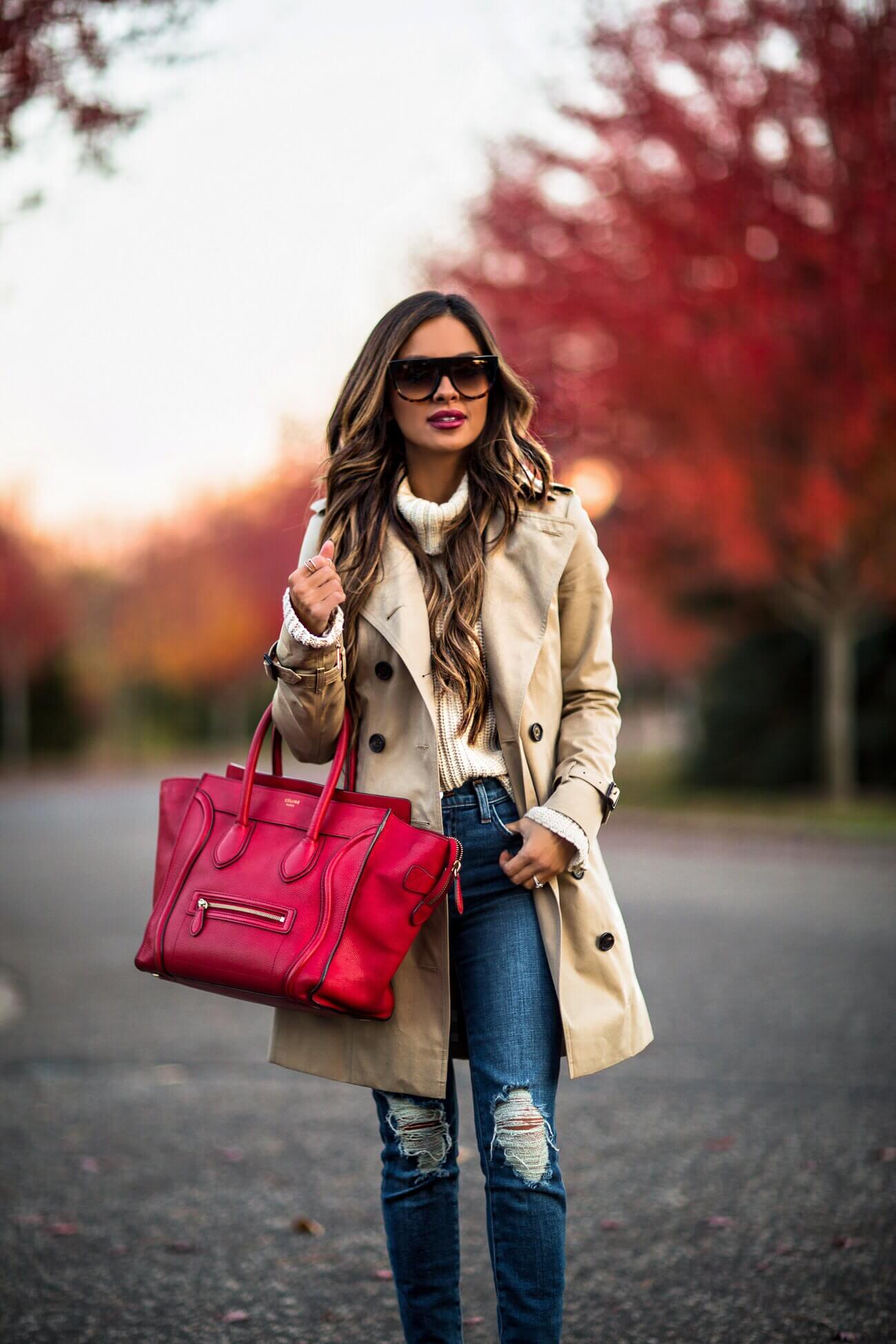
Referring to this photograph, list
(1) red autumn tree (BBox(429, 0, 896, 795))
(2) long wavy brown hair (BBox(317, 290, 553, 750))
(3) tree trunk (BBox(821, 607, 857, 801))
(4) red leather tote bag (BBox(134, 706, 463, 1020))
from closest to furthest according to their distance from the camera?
(4) red leather tote bag (BBox(134, 706, 463, 1020)) < (2) long wavy brown hair (BBox(317, 290, 553, 750)) < (1) red autumn tree (BBox(429, 0, 896, 795)) < (3) tree trunk (BBox(821, 607, 857, 801))

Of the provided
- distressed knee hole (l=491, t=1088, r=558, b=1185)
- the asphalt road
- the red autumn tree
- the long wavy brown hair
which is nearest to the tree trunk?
the red autumn tree

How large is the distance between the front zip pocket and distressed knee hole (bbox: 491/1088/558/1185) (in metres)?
0.50

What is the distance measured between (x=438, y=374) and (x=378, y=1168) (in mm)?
2657

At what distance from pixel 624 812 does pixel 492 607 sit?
46.7ft

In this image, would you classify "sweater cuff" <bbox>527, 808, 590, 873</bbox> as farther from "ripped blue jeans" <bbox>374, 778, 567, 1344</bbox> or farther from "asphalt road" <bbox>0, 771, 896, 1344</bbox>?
"asphalt road" <bbox>0, 771, 896, 1344</bbox>

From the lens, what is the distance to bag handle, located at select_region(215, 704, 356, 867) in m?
2.50

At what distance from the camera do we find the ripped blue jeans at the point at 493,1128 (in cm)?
245

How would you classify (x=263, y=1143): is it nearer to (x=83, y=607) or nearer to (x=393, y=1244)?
A: (x=393, y=1244)

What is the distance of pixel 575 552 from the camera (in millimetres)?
2756

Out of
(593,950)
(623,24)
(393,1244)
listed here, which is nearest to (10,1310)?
(393,1244)

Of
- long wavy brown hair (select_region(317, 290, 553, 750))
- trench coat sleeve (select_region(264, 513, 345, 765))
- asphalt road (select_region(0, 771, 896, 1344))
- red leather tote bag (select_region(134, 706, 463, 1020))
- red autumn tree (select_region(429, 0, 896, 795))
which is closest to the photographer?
red leather tote bag (select_region(134, 706, 463, 1020))

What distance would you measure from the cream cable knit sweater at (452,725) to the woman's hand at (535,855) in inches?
0.6

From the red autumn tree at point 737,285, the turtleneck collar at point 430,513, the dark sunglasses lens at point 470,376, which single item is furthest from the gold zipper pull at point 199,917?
the red autumn tree at point 737,285

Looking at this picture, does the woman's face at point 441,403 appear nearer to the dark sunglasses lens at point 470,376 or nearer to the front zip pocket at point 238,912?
the dark sunglasses lens at point 470,376
